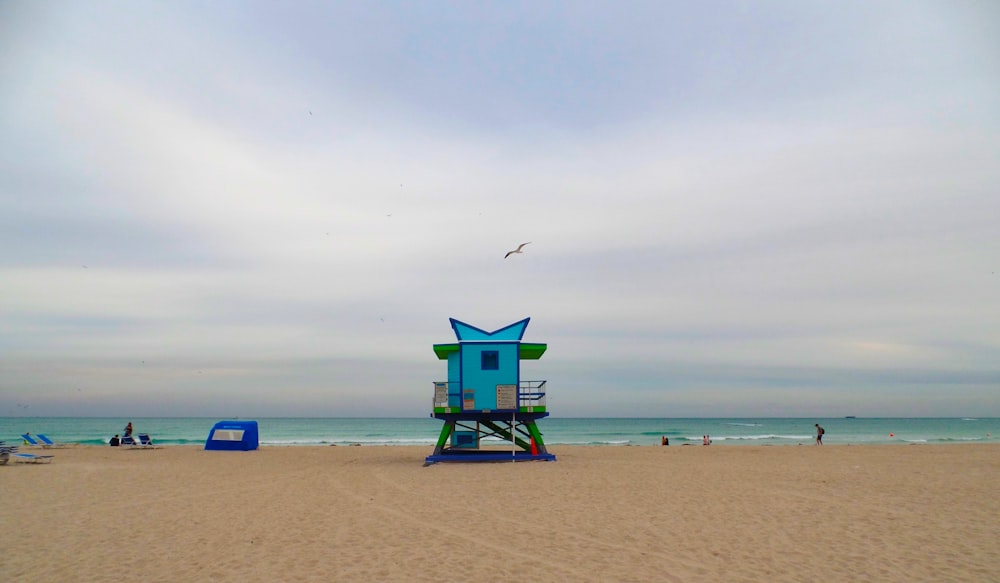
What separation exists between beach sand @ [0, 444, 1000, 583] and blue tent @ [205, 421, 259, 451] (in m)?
12.8

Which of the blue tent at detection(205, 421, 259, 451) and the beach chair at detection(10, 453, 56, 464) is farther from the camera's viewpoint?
the blue tent at detection(205, 421, 259, 451)

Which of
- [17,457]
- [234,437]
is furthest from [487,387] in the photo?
[17,457]

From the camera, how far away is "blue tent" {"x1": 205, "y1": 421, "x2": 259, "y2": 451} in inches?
1275

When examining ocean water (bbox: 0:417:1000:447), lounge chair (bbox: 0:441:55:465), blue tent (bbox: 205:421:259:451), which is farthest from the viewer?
ocean water (bbox: 0:417:1000:447)

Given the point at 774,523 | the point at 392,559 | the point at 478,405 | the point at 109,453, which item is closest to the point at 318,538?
the point at 392,559

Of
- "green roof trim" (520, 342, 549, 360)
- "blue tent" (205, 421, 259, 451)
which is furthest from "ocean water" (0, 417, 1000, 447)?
"green roof trim" (520, 342, 549, 360)

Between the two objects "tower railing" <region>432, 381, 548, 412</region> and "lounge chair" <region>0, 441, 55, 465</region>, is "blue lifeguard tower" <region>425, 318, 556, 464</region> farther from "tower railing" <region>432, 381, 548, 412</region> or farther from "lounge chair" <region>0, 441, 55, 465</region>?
"lounge chair" <region>0, 441, 55, 465</region>

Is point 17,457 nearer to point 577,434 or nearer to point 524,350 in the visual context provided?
point 524,350

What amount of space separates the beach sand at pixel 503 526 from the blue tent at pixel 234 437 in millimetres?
12804

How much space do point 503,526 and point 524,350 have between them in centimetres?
1296

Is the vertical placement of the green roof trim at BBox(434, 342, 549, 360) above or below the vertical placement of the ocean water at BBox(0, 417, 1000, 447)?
above

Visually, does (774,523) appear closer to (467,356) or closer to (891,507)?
(891,507)

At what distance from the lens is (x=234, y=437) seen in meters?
32.7

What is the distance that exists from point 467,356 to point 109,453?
19.1 meters
